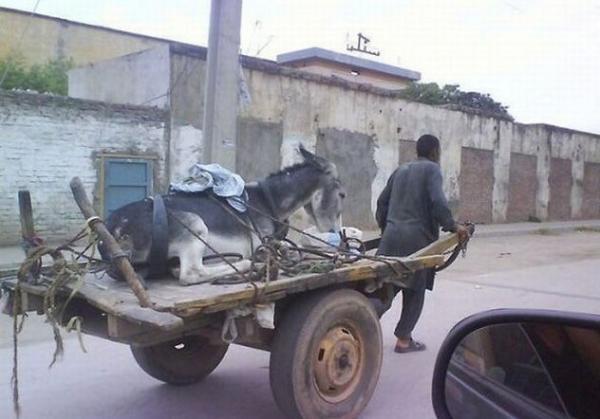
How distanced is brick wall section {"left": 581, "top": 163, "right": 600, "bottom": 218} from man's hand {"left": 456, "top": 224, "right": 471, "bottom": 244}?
25.7 m

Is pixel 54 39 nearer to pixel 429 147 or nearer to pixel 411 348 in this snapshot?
pixel 429 147

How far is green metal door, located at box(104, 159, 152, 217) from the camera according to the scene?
12.9 m

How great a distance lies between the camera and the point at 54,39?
26891mm

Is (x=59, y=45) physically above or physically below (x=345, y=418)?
above

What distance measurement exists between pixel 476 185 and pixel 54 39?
1807 cm

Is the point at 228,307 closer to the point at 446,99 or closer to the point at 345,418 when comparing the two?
the point at 345,418

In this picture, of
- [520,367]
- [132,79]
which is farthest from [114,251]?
[132,79]

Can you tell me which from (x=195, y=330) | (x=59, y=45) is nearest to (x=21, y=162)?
(x=195, y=330)

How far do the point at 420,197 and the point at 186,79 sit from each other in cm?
957

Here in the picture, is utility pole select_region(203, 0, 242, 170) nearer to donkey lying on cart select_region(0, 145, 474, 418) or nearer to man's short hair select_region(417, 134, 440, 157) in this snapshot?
man's short hair select_region(417, 134, 440, 157)

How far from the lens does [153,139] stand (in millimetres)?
13586

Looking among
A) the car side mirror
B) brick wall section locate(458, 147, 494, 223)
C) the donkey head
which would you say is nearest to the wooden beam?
the donkey head

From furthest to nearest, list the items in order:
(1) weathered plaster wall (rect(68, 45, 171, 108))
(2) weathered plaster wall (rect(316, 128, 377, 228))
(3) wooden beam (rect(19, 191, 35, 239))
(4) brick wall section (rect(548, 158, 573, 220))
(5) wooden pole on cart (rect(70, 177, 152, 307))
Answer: (4) brick wall section (rect(548, 158, 573, 220))
(2) weathered plaster wall (rect(316, 128, 377, 228))
(1) weathered plaster wall (rect(68, 45, 171, 108))
(3) wooden beam (rect(19, 191, 35, 239))
(5) wooden pole on cart (rect(70, 177, 152, 307))

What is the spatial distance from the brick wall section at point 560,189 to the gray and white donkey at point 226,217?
76.6 ft
